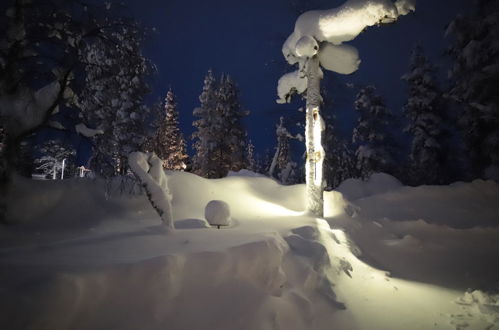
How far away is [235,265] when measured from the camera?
4176 millimetres

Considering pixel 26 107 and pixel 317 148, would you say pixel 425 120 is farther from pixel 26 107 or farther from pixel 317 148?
pixel 26 107

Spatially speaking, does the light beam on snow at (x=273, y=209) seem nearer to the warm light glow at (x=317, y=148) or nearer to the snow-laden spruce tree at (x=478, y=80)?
the warm light glow at (x=317, y=148)

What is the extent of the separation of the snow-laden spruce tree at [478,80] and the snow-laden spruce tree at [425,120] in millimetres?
4610

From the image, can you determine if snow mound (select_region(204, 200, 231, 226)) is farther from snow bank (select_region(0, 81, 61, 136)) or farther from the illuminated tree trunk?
snow bank (select_region(0, 81, 61, 136))

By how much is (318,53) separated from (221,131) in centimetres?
1993

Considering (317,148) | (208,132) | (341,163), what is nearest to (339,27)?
(317,148)

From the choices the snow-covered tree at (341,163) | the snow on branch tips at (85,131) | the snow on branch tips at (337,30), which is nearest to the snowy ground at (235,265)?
the snow on branch tips at (85,131)

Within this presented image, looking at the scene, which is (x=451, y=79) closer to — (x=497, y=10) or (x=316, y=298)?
(x=497, y=10)

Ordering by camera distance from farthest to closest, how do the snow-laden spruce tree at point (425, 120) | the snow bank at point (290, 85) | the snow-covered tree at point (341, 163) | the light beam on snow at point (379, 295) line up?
1. the snow-covered tree at point (341, 163)
2. the snow-laden spruce tree at point (425, 120)
3. the snow bank at point (290, 85)
4. the light beam on snow at point (379, 295)

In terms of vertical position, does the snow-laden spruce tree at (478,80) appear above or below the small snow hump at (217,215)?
above

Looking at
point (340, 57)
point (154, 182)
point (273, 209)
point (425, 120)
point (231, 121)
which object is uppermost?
point (231, 121)

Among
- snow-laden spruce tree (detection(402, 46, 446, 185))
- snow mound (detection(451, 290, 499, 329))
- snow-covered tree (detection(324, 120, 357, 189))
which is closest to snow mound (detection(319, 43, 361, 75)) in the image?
snow mound (detection(451, 290, 499, 329))

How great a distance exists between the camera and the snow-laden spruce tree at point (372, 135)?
2480 centimetres

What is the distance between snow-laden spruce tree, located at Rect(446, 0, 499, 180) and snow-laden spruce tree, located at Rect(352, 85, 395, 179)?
27.5 ft
